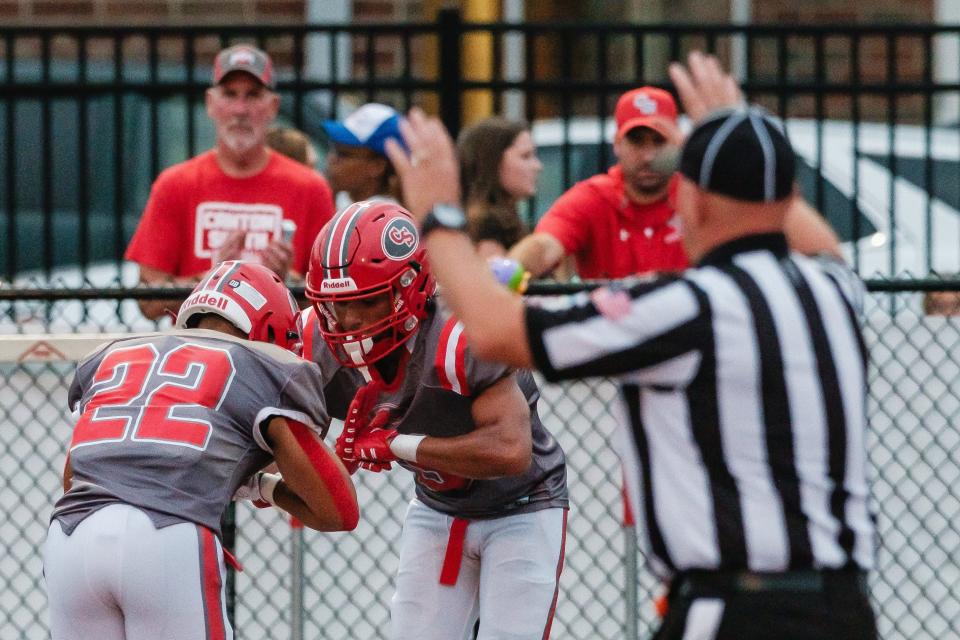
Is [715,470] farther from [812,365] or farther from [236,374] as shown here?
[236,374]

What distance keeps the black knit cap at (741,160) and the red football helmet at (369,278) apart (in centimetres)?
131

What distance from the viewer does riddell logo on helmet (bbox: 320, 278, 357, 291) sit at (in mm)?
4316

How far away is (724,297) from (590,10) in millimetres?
9872

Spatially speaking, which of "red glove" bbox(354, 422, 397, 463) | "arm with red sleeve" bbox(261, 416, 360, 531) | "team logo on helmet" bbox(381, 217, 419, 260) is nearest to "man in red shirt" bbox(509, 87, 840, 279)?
"team logo on helmet" bbox(381, 217, 419, 260)

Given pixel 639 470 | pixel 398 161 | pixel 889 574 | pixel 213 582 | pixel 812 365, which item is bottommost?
pixel 889 574

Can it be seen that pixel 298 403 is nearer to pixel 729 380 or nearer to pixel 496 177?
pixel 729 380

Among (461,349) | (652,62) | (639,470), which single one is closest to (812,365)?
(639,470)

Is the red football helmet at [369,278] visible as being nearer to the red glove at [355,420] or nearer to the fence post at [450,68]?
the red glove at [355,420]

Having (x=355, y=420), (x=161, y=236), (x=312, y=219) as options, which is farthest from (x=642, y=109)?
(x=355, y=420)

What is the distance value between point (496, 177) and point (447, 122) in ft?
2.22

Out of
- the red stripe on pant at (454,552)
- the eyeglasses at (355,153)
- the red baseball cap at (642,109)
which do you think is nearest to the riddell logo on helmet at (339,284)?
the red stripe on pant at (454,552)

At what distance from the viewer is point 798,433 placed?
3.10 meters

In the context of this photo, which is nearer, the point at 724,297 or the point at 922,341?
the point at 724,297

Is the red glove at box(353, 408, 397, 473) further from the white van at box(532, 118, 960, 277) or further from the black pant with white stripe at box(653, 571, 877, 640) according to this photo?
the white van at box(532, 118, 960, 277)
